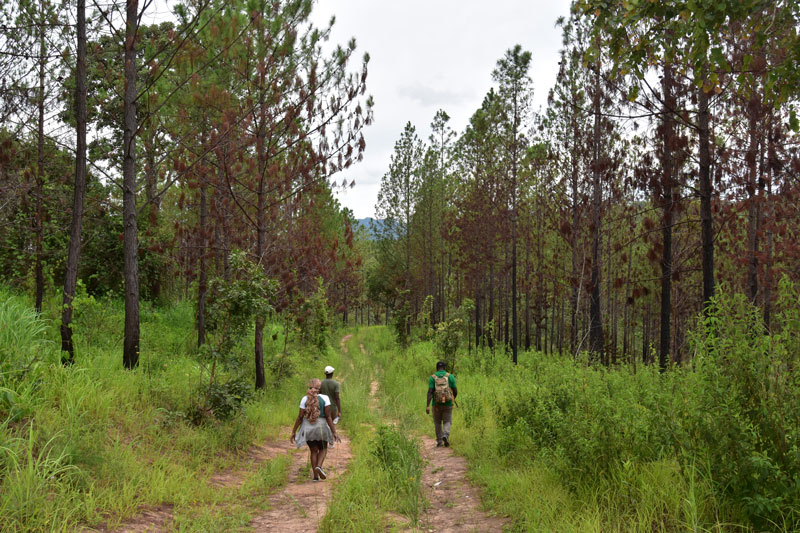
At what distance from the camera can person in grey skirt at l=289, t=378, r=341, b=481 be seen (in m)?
7.52

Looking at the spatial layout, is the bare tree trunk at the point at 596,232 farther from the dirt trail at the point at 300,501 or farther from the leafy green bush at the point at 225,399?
the leafy green bush at the point at 225,399

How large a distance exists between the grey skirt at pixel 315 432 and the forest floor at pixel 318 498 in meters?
0.62

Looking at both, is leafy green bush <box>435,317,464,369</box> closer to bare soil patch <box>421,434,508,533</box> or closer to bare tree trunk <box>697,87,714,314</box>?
bare soil patch <box>421,434,508,533</box>

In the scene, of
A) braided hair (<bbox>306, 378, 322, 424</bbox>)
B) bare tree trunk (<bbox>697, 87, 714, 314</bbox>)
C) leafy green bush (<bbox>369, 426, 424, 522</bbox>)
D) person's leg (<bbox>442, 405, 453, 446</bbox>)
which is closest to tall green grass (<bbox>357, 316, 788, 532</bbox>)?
leafy green bush (<bbox>369, 426, 424, 522</bbox>)

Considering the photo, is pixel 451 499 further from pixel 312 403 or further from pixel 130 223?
pixel 130 223

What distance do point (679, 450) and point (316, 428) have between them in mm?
4891

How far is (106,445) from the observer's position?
6.10 meters

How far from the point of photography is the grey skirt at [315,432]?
7516 mm

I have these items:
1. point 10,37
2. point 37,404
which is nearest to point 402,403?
point 37,404

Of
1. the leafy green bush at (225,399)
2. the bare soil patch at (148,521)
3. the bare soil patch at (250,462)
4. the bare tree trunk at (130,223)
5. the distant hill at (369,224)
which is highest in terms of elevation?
the distant hill at (369,224)

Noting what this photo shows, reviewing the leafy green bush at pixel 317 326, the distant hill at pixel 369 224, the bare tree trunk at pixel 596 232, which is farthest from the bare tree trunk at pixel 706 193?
the distant hill at pixel 369 224

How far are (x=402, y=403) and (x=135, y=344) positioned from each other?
7649 millimetres

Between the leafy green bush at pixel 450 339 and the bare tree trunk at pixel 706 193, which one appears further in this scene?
the leafy green bush at pixel 450 339

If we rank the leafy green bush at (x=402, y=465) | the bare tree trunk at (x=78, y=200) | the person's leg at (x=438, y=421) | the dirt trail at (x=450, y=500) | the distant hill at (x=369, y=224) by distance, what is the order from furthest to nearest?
1. the distant hill at (x=369, y=224)
2. the person's leg at (x=438, y=421)
3. the bare tree trunk at (x=78, y=200)
4. the leafy green bush at (x=402, y=465)
5. the dirt trail at (x=450, y=500)
